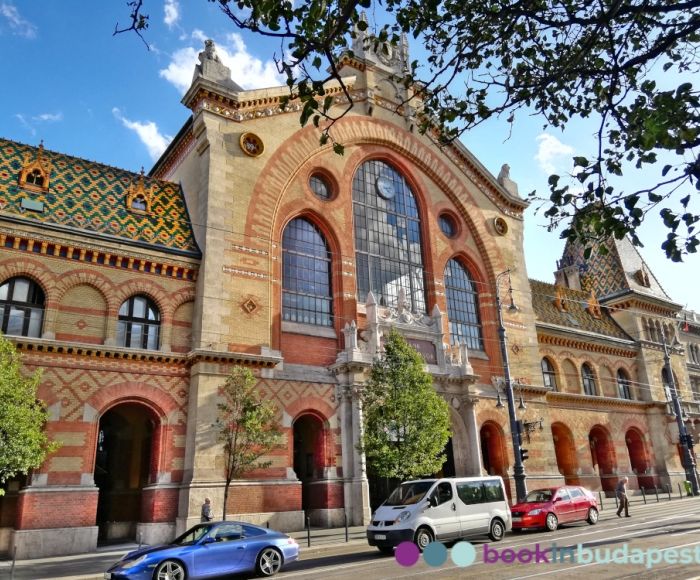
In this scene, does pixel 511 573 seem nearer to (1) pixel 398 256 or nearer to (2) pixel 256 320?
(2) pixel 256 320

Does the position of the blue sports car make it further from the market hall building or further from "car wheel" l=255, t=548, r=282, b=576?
the market hall building

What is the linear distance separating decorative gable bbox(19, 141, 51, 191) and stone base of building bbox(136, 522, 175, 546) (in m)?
13.2

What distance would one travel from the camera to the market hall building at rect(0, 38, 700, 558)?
20.2 meters

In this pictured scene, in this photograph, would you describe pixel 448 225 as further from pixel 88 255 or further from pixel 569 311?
pixel 88 255

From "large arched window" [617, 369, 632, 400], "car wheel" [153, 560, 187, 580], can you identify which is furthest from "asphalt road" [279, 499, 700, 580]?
"large arched window" [617, 369, 632, 400]

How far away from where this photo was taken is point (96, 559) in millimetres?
17328

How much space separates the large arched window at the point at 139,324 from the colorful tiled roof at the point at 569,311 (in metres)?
25.0

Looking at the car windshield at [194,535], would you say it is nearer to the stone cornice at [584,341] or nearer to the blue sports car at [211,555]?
the blue sports car at [211,555]

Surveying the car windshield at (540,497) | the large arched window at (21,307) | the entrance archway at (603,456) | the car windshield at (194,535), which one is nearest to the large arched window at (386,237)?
the car windshield at (540,497)

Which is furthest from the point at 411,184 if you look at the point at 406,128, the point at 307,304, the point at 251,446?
the point at 251,446

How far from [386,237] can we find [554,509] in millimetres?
15856

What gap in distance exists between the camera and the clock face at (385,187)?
31256 mm

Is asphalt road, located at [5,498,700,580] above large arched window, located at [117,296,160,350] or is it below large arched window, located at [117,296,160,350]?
below

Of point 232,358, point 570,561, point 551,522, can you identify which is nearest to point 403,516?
point 570,561
